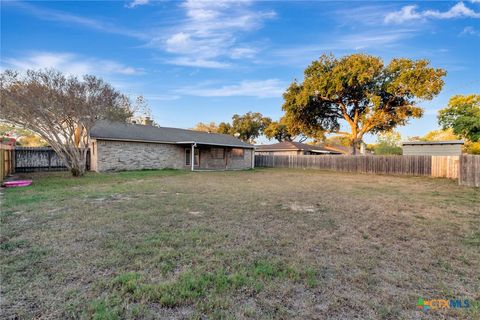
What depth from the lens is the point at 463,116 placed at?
20.9 meters

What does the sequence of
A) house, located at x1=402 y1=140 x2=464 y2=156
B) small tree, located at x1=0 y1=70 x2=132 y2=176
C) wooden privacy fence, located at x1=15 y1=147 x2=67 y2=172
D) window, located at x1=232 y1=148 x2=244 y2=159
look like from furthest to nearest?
1. window, located at x1=232 y1=148 x2=244 y2=159
2. house, located at x1=402 y1=140 x2=464 y2=156
3. wooden privacy fence, located at x1=15 y1=147 x2=67 y2=172
4. small tree, located at x1=0 y1=70 x2=132 y2=176

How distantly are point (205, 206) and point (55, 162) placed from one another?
1407 centimetres

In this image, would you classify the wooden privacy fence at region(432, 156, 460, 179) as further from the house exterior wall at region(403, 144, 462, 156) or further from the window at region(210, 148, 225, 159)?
the window at region(210, 148, 225, 159)

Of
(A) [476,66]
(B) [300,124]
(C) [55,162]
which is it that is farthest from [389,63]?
(C) [55,162]

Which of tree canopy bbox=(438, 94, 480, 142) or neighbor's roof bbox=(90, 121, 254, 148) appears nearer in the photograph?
neighbor's roof bbox=(90, 121, 254, 148)

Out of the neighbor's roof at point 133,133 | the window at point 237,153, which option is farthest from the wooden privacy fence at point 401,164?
the neighbor's roof at point 133,133

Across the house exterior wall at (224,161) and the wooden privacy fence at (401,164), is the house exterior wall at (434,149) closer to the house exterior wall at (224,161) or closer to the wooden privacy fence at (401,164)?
the wooden privacy fence at (401,164)

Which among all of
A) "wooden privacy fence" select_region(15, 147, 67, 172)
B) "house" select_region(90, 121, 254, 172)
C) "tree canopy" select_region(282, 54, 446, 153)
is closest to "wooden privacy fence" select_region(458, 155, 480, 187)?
"tree canopy" select_region(282, 54, 446, 153)

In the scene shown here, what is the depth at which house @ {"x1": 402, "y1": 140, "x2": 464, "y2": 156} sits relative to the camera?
1569 centimetres

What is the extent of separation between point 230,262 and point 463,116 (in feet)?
92.2

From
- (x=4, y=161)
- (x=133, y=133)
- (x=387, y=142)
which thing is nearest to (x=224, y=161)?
(x=133, y=133)

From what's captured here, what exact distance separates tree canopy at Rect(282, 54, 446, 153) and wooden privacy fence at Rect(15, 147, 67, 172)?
1864 centimetres

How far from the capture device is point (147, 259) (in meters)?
2.81

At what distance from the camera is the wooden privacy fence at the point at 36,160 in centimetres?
1320
